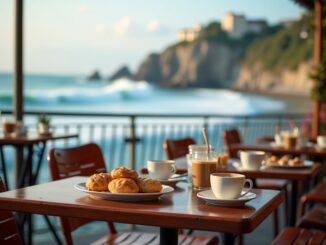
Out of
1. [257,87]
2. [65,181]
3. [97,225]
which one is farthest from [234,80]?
[65,181]

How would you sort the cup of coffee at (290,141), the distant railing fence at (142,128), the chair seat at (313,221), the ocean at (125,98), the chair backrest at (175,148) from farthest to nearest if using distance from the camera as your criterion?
the ocean at (125,98)
the distant railing fence at (142,128)
the cup of coffee at (290,141)
the chair backrest at (175,148)
the chair seat at (313,221)

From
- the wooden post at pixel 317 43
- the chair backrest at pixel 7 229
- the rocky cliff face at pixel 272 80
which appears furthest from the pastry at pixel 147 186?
the rocky cliff face at pixel 272 80

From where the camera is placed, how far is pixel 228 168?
350 centimetres

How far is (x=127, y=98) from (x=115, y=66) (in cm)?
377

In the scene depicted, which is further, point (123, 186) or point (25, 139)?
point (25, 139)

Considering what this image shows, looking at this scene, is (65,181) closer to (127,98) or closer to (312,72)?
(312,72)

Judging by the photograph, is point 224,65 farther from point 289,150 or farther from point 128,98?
point 289,150

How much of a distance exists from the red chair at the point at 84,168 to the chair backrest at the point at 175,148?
78 cm

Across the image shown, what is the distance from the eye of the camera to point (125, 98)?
36250 mm

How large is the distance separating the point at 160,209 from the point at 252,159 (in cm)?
136

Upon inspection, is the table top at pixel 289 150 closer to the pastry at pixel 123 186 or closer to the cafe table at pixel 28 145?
the cafe table at pixel 28 145

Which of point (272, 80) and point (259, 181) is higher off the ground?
point (272, 80)

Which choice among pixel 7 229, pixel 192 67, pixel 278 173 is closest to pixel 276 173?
pixel 278 173

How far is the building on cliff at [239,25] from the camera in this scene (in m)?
34.7
